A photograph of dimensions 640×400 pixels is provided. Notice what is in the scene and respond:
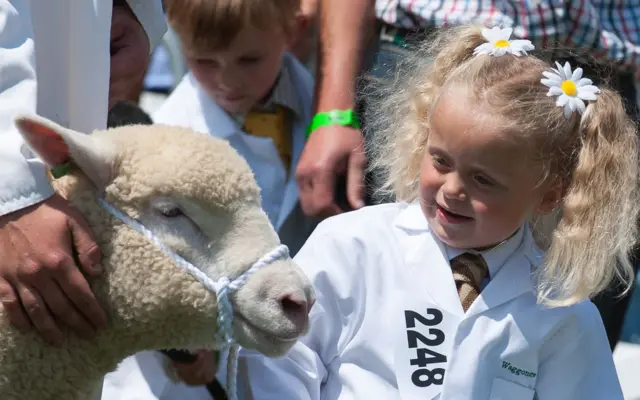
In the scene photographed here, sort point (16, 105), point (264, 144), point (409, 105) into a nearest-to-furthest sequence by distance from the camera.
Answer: point (16, 105) < point (409, 105) < point (264, 144)

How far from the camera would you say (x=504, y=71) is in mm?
2256

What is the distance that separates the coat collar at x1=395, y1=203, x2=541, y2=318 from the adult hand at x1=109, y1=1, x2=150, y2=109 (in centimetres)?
76

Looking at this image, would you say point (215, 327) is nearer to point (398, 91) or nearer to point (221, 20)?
point (398, 91)

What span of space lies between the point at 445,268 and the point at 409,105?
0.50 metres

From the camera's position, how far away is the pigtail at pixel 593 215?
7.13 feet

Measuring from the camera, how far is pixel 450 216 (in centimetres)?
218

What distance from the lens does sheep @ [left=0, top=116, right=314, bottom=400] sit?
1681 mm

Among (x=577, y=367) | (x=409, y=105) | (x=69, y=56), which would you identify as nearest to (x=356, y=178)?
(x=409, y=105)

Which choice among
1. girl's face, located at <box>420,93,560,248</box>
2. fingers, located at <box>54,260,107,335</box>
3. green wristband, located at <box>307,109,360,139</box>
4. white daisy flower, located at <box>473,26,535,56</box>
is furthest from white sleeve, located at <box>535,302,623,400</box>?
fingers, located at <box>54,260,107,335</box>

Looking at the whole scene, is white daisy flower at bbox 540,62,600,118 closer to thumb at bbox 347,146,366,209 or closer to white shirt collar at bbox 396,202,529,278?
white shirt collar at bbox 396,202,529,278

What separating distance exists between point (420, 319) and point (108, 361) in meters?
0.75

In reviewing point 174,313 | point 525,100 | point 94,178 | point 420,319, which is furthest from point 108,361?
point 525,100

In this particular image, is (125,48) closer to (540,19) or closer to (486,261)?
(486,261)

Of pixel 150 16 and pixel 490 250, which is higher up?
pixel 150 16
